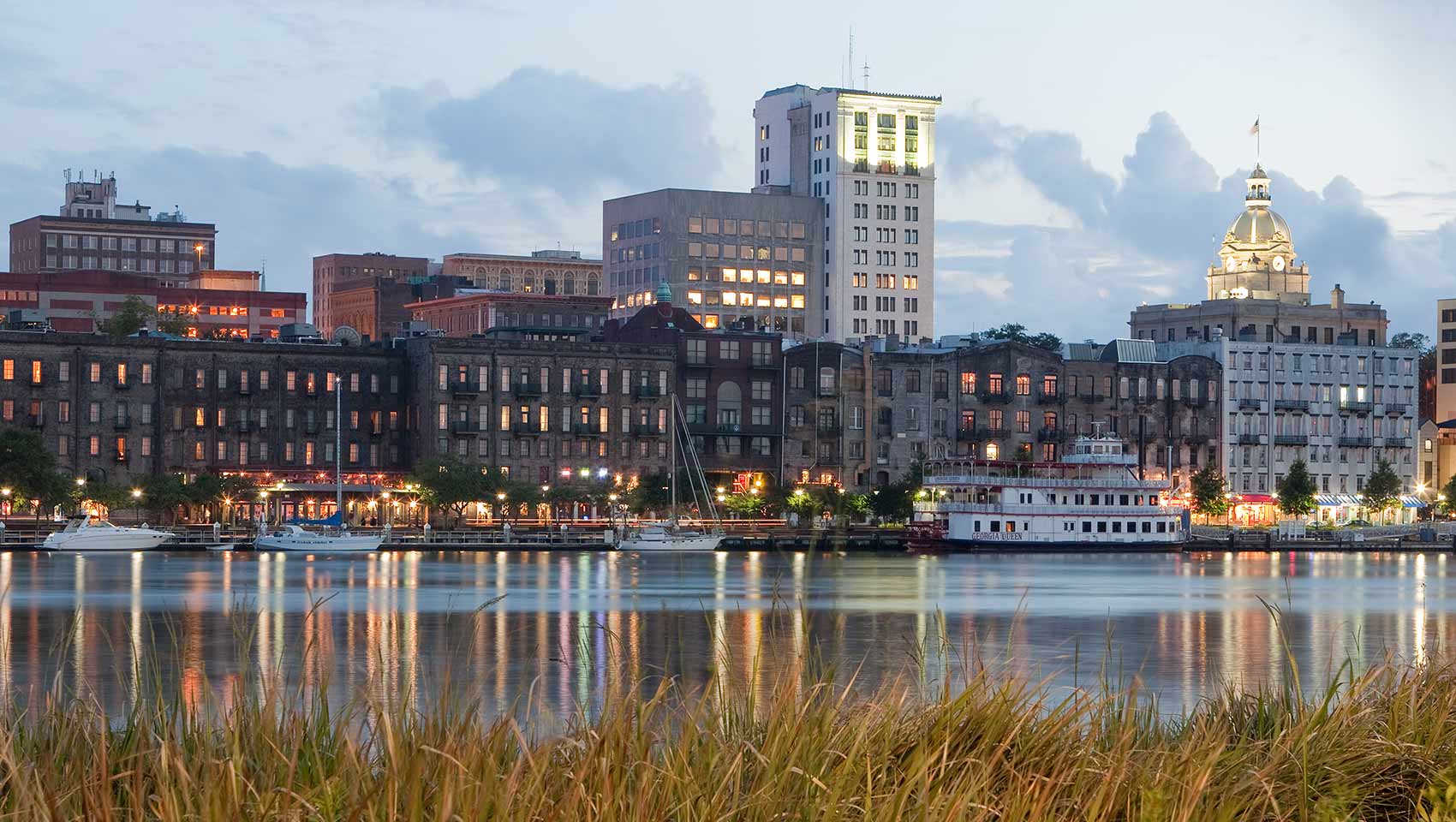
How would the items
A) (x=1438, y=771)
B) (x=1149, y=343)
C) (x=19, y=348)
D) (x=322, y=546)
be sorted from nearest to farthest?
(x=1438, y=771) → (x=322, y=546) → (x=19, y=348) → (x=1149, y=343)

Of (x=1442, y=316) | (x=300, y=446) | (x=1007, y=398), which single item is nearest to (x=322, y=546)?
(x=300, y=446)

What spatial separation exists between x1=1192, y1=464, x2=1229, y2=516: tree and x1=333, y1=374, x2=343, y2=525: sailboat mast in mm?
57602

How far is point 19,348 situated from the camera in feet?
398

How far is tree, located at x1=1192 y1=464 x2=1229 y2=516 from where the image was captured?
140275 mm

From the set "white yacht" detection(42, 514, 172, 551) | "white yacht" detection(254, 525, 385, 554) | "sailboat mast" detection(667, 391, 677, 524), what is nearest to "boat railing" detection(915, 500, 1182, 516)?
"sailboat mast" detection(667, 391, 677, 524)

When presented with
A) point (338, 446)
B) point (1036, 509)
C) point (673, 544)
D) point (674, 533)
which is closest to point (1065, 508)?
point (1036, 509)

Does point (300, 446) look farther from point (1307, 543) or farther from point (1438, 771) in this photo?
point (1438, 771)

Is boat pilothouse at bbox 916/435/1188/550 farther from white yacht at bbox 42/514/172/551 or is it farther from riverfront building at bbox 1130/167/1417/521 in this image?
white yacht at bbox 42/514/172/551

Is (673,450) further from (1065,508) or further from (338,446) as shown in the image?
(1065,508)

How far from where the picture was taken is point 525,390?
130 metres

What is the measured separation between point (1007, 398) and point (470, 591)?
72.7m

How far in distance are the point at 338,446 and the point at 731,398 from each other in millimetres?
26876

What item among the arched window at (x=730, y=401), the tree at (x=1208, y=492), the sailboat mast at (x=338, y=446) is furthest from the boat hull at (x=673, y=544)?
the tree at (x=1208, y=492)

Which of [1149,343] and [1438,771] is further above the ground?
[1149,343]
